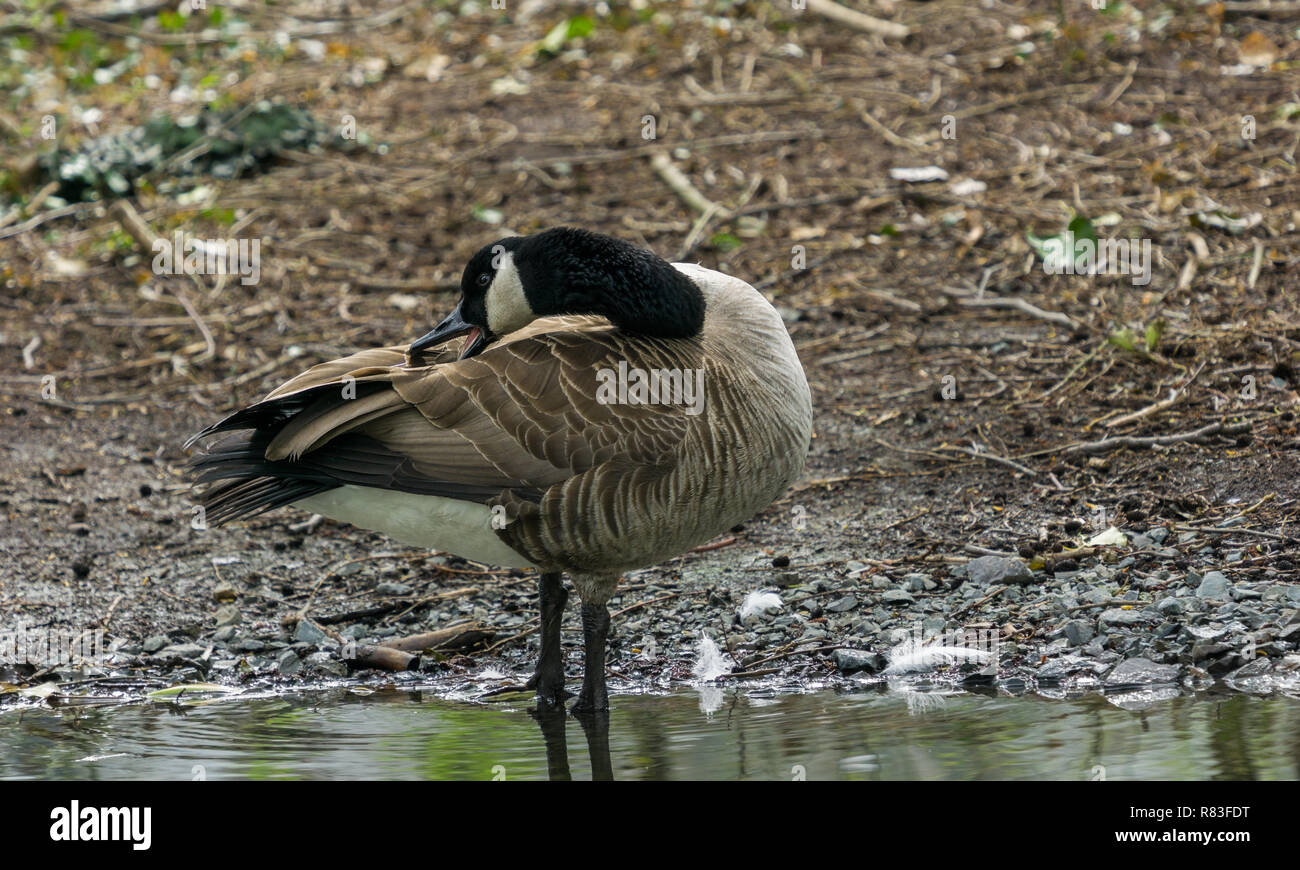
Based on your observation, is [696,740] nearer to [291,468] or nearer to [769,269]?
[291,468]

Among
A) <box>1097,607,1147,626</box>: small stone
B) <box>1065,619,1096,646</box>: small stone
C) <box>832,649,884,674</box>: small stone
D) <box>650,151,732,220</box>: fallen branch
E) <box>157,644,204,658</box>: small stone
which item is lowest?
<box>157,644,204,658</box>: small stone

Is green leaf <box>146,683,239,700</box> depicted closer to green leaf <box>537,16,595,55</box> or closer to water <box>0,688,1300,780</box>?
water <box>0,688,1300,780</box>

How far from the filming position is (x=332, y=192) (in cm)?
1202

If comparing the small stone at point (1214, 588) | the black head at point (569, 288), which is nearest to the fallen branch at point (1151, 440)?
the small stone at point (1214, 588)

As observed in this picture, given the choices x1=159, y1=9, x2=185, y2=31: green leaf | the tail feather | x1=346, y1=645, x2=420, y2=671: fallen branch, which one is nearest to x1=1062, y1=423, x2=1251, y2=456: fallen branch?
the tail feather

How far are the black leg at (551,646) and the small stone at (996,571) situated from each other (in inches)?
74.6

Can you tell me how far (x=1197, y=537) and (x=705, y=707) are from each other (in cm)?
253

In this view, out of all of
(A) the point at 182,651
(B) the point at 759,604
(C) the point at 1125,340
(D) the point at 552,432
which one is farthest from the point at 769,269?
(A) the point at 182,651

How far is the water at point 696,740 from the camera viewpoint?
15.3 feet

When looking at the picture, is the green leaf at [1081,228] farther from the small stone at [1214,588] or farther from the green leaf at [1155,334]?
the small stone at [1214,588]

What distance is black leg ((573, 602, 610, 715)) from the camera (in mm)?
5590

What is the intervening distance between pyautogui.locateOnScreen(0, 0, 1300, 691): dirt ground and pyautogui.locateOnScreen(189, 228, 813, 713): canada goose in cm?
91

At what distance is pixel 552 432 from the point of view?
540cm
